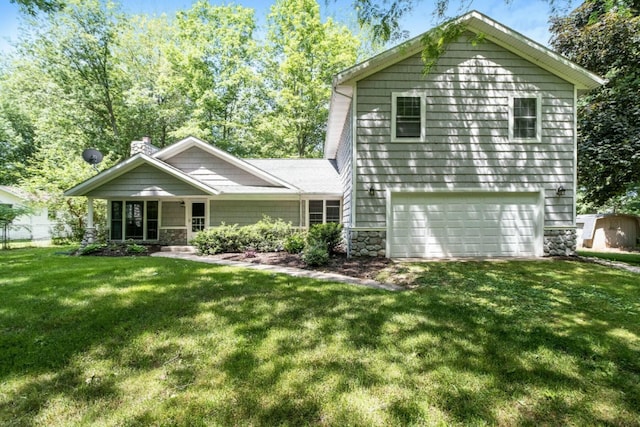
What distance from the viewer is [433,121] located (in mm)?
8914

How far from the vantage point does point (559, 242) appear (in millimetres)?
9000

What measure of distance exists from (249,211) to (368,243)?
585cm

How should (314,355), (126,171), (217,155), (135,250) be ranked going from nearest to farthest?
(314,355) → (135,250) → (126,171) → (217,155)

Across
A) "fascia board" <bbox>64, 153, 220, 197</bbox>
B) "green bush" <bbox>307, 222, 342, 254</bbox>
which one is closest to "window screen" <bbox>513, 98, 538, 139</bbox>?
"green bush" <bbox>307, 222, 342, 254</bbox>

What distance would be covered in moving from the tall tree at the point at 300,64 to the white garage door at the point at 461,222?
14.5m

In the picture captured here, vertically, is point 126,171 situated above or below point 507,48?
below

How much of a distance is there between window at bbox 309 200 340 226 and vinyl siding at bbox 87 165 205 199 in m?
4.75

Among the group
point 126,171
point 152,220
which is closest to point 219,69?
point 126,171

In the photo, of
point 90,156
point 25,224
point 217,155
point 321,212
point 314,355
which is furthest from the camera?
point 25,224

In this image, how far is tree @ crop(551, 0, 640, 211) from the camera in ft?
35.2

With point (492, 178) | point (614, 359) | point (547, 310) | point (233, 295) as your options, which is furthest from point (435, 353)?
point (492, 178)

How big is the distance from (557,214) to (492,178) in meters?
2.22

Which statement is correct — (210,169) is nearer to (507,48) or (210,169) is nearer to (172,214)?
(172,214)

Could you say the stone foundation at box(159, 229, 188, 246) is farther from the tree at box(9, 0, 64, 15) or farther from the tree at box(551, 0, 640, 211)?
the tree at box(551, 0, 640, 211)
